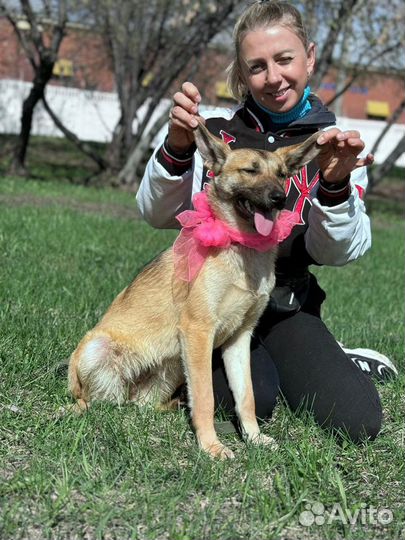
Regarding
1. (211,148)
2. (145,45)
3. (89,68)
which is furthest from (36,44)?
(211,148)

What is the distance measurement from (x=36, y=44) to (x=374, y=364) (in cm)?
1156

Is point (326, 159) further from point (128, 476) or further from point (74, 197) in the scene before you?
point (74, 197)

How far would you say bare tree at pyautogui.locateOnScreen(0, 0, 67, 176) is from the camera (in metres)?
13.7

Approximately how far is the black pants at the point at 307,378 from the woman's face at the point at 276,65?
1.17 metres

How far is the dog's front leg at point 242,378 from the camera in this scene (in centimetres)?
342

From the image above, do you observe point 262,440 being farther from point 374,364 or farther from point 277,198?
point 374,364

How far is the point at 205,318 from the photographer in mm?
3205

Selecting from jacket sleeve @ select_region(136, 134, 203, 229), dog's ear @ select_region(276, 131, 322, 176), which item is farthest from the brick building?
dog's ear @ select_region(276, 131, 322, 176)

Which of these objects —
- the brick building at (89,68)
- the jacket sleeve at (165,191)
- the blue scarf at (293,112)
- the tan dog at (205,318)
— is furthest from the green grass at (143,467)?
the brick building at (89,68)

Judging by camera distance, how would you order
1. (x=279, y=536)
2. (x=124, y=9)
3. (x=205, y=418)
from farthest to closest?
(x=124, y=9), (x=205, y=418), (x=279, y=536)

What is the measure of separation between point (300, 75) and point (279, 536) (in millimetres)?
2272

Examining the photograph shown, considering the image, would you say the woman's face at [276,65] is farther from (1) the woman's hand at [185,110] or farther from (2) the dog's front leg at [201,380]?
(2) the dog's front leg at [201,380]

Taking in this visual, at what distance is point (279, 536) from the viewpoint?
2.49 meters

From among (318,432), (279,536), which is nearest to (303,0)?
(318,432)
